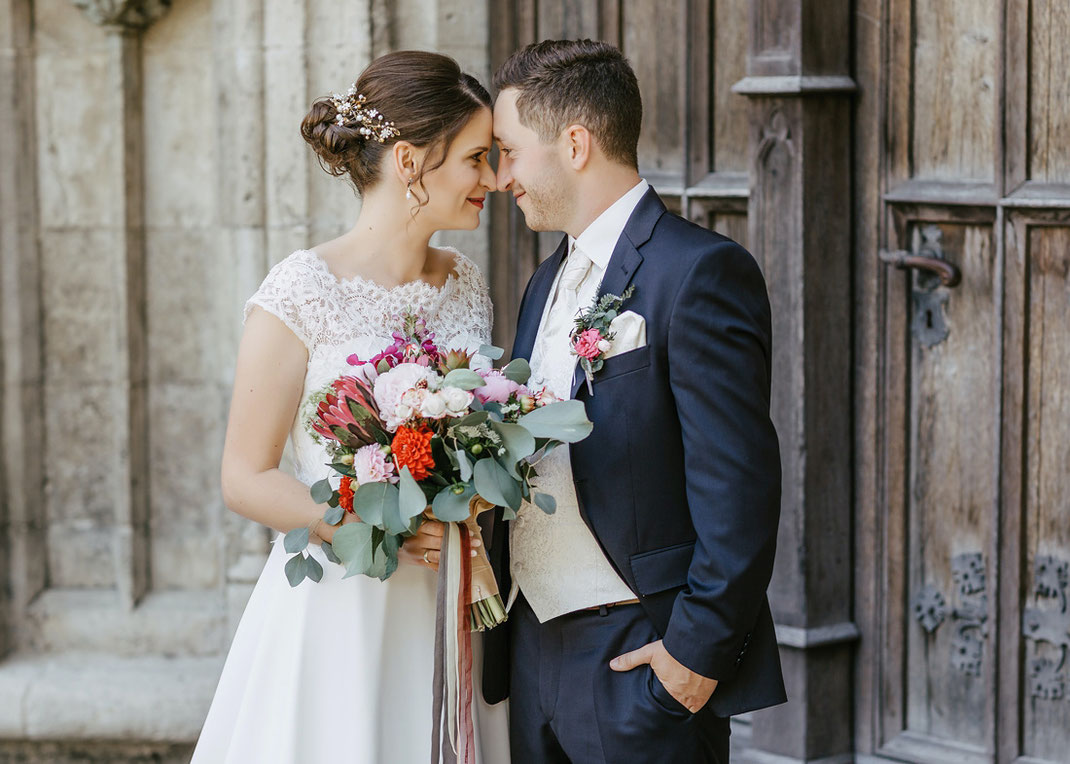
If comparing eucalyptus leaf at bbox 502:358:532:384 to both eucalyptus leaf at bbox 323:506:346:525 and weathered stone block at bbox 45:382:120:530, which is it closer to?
eucalyptus leaf at bbox 323:506:346:525

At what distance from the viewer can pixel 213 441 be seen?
14.7ft

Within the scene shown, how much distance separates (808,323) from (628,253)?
1.05m

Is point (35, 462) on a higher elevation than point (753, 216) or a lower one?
lower

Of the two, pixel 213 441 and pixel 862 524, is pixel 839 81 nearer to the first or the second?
pixel 862 524

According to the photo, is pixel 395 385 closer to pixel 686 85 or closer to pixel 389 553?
pixel 389 553

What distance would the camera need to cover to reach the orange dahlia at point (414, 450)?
7.68 feet

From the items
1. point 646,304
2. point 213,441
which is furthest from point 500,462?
point 213,441

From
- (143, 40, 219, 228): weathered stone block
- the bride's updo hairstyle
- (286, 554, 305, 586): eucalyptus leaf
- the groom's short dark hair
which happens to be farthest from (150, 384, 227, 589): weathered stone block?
the groom's short dark hair

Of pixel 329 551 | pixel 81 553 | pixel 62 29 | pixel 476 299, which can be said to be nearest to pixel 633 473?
pixel 329 551

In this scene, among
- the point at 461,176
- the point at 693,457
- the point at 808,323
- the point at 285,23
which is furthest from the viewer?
the point at 285,23

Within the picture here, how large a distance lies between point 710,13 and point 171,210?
1.81 meters

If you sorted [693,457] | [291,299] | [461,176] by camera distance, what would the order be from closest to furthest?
[693,457] < [291,299] < [461,176]

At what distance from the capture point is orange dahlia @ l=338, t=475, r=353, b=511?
2.46m

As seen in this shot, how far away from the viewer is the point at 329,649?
9.32ft
